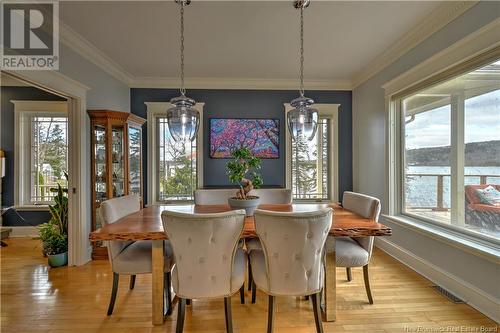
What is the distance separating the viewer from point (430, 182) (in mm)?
2746

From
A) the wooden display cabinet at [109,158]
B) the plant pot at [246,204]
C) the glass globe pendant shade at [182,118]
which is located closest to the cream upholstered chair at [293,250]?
the plant pot at [246,204]

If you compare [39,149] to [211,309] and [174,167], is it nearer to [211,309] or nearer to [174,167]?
[174,167]

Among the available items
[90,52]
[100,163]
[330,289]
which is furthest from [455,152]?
[90,52]

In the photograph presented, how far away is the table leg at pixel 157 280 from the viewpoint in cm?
183

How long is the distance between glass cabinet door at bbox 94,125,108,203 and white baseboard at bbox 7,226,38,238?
1832 mm

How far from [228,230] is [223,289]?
412 mm

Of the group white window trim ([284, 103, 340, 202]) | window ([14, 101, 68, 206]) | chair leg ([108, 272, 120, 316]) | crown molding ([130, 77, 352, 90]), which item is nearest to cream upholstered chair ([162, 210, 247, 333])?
chair leg ([108, 272, 120, 316])

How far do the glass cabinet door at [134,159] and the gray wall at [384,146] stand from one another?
3.57 m

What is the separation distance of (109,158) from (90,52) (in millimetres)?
1330

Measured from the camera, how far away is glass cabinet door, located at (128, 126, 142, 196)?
11.7 feet

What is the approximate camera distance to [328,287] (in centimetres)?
190

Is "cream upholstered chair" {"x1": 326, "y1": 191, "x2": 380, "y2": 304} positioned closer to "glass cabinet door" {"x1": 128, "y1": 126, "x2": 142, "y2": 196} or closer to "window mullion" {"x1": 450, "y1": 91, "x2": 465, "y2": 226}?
"window mullion" {"x1": 450, "y1": 91, "x2": 465, "y2": 226}

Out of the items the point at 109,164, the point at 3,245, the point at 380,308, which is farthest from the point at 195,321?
the point at 3,245

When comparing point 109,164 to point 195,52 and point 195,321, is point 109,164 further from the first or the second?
point 195,321
